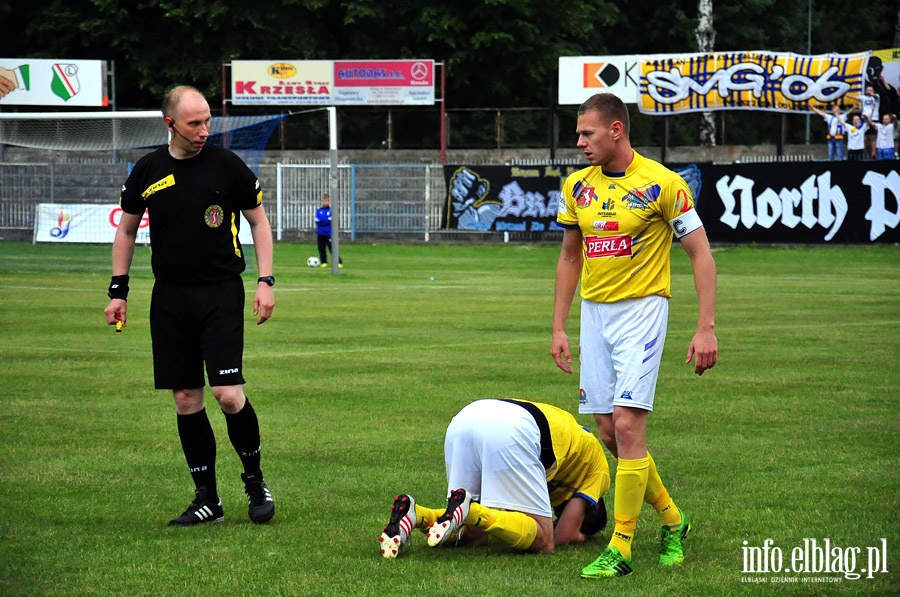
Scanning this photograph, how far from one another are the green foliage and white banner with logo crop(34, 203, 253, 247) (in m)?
10.4

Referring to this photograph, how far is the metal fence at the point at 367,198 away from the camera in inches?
1670

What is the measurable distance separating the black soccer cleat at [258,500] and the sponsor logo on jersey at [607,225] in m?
2.31

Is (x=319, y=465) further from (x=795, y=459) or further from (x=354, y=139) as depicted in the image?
(x=354, y=139)

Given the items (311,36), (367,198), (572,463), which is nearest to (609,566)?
(572,463)

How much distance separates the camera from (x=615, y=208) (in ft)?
21.0

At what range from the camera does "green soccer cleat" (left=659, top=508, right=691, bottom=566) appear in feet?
20.6

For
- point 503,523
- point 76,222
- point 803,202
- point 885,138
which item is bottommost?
point 503,523

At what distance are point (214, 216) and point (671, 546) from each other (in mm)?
2928

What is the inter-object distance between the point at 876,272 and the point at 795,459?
20.5m

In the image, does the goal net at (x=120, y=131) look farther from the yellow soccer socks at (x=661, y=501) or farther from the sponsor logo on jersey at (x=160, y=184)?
the yellow soccer socks at (x=661, y=501)

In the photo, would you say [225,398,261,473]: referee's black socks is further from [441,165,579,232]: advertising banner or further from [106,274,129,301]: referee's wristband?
[441,165,579,232]: advertising banner

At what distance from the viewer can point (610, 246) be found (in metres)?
6.43

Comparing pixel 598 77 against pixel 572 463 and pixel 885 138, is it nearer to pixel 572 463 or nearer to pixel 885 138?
pixel 885 138

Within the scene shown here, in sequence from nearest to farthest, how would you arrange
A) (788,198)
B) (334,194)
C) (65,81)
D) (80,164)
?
(334,194) < (788,198) < (80,164) < (65,81)
